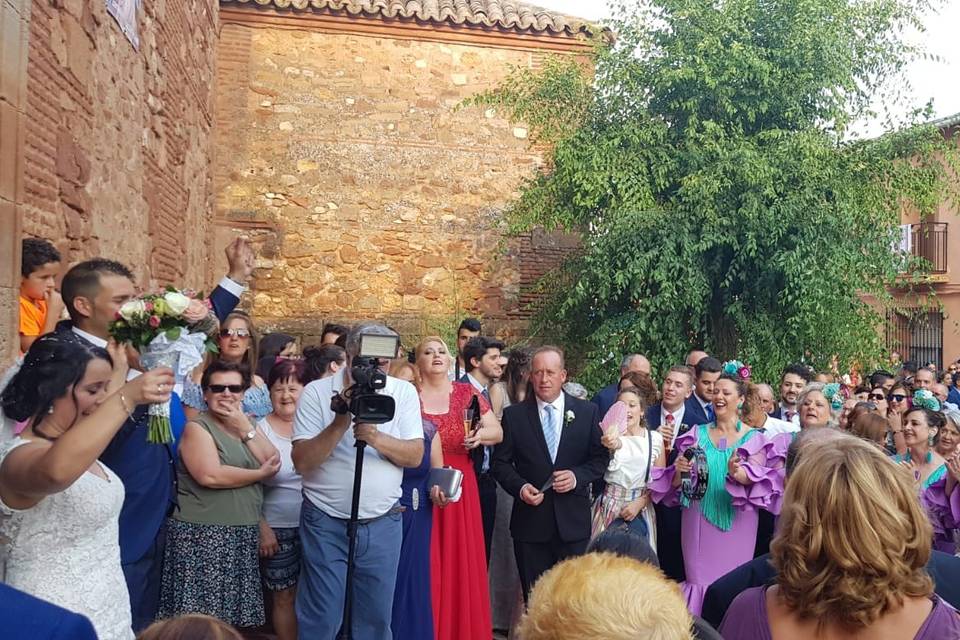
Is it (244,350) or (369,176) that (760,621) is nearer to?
(244,350)

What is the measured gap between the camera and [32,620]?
141 cm

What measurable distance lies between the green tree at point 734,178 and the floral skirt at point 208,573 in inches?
253

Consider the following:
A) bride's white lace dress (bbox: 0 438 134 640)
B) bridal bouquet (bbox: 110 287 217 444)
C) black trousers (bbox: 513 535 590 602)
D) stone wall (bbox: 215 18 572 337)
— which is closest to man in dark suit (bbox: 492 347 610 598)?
black trousers (bbox: 513 535 590 602)

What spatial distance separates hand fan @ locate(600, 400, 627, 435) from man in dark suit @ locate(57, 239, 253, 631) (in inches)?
109

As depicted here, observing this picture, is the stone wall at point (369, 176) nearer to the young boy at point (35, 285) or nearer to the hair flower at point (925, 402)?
the hair flower at point (925, 402)

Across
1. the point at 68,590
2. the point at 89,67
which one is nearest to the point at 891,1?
the point at 89,67

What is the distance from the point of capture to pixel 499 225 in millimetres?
12453

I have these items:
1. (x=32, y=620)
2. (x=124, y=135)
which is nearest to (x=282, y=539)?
(x=32, y=620)

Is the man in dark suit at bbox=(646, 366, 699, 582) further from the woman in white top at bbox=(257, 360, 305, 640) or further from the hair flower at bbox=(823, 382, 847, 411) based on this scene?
the woman in white top at bbox=(257, 360, 305, 640)

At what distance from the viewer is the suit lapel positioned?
18.6 ft

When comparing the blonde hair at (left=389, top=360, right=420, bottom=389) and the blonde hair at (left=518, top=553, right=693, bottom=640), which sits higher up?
the blonde hair at (left=389, top=360, right=420, bottom=389)

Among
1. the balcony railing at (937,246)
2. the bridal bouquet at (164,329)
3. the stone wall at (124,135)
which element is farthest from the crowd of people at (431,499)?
the balcony railing at (937,246)

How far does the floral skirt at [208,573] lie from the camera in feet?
14.4

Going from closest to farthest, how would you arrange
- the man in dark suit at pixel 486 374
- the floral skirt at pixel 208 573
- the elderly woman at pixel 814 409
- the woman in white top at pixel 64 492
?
1. the woman in white top at pixel 64 492
2. the floral skirt at pixel 208 573
3. the elderly woman at pixel 814 409
4. the man in dark suit at pixel 486 374
